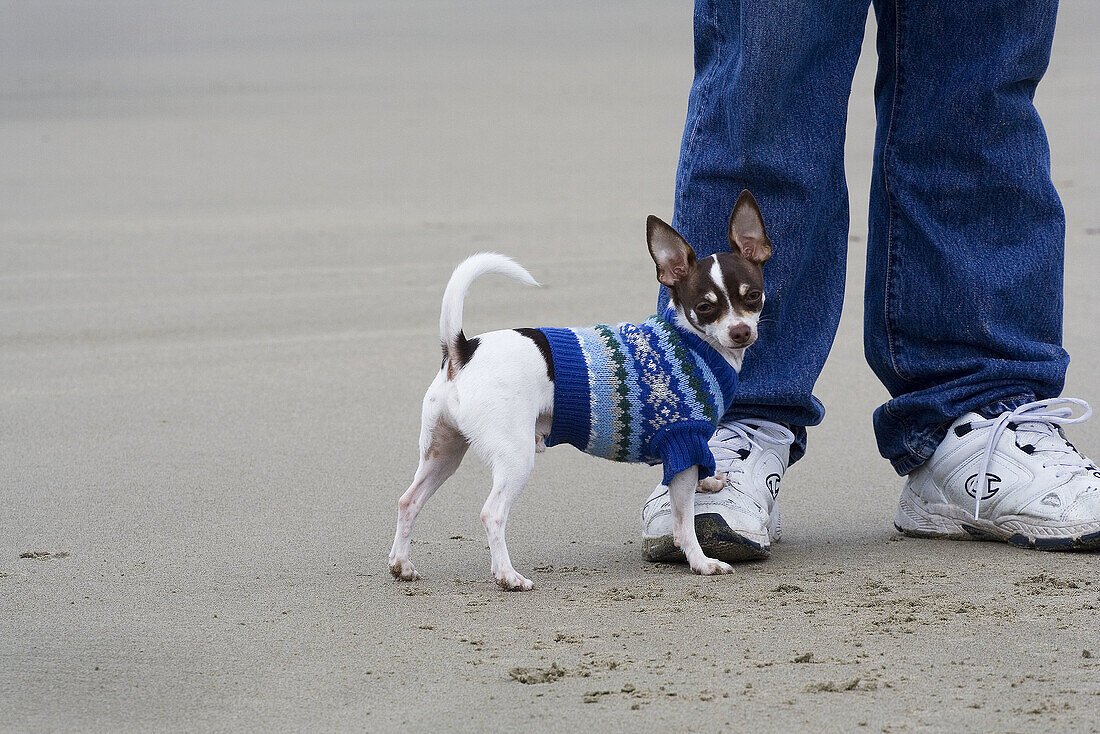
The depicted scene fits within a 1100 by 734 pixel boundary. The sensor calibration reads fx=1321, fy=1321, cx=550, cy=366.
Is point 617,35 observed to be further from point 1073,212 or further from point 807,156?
point 807,156

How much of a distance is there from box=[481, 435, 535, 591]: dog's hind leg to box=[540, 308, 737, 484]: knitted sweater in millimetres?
110

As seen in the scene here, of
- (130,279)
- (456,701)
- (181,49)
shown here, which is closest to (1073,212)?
(130,279)

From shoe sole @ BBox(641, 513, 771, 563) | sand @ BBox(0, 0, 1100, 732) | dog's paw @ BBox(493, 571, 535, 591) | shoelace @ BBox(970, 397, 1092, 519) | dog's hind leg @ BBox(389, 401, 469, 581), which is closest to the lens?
sand @ BBox(0, 0, 1100, 732)

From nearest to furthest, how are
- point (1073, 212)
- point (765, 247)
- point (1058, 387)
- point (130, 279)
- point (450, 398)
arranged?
point (450, 398)
point (765, 247)
point (1058, 387)
point (130, 279)
point (1073, 212)

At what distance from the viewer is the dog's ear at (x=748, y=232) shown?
2.81m

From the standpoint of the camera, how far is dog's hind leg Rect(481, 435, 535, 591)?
2643mm

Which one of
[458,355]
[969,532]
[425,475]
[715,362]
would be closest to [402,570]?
[425,475]

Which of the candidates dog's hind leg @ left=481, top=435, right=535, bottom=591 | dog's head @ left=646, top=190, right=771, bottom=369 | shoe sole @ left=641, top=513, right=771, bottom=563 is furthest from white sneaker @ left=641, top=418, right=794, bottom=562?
dog's hind leg @ left=481, top=435, right=535, bottom=591

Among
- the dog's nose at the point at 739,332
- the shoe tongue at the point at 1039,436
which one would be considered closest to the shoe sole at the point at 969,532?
the shoe tongue at the point at 1039,436

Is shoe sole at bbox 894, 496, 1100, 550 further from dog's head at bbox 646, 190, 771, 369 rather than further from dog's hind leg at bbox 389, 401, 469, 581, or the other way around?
dog's hind leg at bbox 389, 401, 469, 581

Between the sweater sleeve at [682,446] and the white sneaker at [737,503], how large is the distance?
17 cm

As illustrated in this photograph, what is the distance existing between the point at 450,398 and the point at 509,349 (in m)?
0.16

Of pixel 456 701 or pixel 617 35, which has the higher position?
pixel 617 35

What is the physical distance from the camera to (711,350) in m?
2.83
